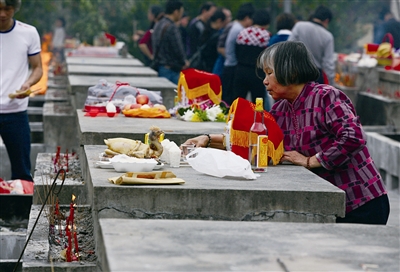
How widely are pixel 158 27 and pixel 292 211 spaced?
32.0 feet

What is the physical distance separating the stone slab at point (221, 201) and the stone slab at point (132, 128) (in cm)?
185

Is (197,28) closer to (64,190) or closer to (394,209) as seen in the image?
(394,209)

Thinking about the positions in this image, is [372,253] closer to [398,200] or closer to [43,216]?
[43,216]

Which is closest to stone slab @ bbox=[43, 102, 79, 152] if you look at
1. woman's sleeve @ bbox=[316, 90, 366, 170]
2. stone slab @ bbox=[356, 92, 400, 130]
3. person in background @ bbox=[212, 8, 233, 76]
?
person in background @ bbox=[212, 8, 233, 76]

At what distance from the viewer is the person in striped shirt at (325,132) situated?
5.36m

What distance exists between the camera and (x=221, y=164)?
5230mm

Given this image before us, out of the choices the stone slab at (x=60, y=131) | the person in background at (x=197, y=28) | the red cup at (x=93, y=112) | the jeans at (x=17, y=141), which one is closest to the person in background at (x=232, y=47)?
the person in background at (x=197, y=28)

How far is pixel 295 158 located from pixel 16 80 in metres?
3.82

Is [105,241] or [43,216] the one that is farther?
[43,216]

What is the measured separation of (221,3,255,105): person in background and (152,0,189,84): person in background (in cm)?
64

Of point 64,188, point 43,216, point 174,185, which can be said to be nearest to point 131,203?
point 174,185

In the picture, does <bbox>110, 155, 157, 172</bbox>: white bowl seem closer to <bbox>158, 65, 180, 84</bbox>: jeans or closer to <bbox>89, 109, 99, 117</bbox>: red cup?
<bbox>89, 109, 99, 117</bbox>: red cup

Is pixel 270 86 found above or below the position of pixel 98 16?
above

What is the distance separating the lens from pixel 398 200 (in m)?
10.5
